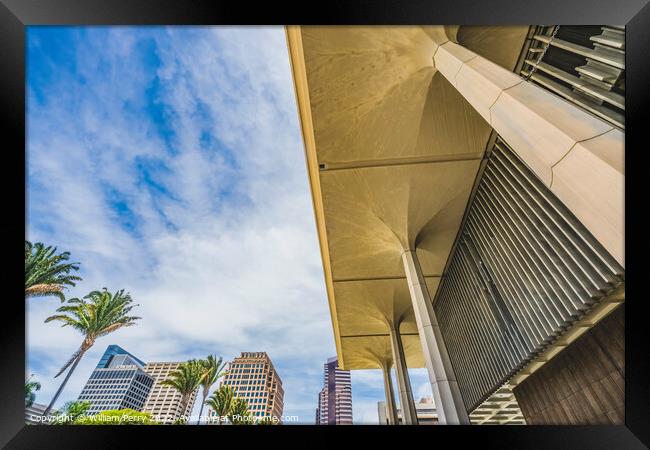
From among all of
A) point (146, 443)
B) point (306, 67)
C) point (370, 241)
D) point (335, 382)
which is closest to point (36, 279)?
point (370, 241)

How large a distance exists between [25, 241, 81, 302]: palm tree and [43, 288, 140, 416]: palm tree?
288 cm

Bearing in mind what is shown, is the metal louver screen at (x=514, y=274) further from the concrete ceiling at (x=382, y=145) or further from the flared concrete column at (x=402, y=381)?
the flared concrete column at (x=402, y=381)

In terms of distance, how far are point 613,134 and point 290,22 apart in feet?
9.85

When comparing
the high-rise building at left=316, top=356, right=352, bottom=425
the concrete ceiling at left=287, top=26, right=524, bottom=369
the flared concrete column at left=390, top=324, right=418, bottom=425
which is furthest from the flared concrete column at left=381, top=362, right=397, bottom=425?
the high-rise building at left=316, top=356, right=352, bottom=425

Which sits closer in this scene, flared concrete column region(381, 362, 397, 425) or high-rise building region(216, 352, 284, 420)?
flared concrete column region(381, 362, 397, 425)

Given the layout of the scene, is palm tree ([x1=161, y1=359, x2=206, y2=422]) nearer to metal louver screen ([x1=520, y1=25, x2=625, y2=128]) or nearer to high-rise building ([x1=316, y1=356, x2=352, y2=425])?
metal louver screen ([x1=520, y1=25, x2=625, y2=128])

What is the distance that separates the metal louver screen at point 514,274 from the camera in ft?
17.3

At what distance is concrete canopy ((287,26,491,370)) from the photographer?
21.8 feet

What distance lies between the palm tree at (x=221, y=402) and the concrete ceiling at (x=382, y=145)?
30.3 m

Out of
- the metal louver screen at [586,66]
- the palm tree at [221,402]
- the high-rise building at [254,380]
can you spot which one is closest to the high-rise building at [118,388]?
the high-rise building at [254,380]

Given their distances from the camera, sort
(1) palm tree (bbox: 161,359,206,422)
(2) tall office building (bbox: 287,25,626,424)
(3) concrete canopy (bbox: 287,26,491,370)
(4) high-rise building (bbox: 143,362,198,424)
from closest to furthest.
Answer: (2) tall office building (bbox: 287,25,626,424) → (3) concrete canopy (bbox: 287,26,491,370) → (1) palm tree (bbox: 161,359,206,422) → (4) high-rise building (bbox: 143,362,198,424)

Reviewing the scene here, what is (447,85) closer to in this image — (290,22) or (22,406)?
(290,22)

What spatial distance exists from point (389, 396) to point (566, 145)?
785 inches

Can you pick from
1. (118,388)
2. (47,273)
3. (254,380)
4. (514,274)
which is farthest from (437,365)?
(118,388)
